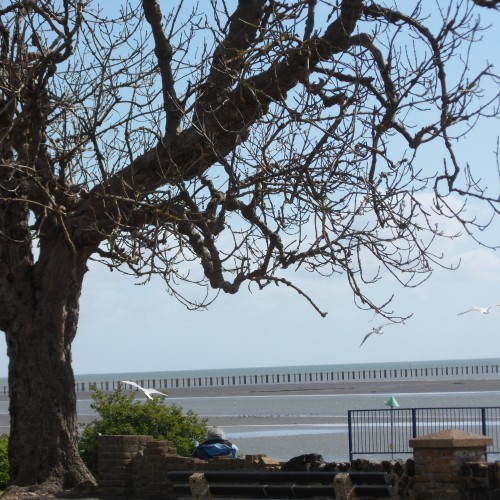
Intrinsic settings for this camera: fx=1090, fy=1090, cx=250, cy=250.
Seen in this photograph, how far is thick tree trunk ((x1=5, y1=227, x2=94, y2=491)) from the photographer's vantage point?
16.3 m

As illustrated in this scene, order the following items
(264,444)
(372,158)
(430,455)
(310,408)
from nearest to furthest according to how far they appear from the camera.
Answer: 1. (430,455)
2. (372,158)
3. (264,444)
4. (310,408)

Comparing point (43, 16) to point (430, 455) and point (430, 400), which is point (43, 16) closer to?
point (430, 455)

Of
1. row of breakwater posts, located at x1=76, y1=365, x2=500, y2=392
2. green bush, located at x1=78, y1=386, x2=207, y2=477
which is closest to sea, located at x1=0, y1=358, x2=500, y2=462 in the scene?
green bush, located at x1=78, y1=386, x2=207, y2=477

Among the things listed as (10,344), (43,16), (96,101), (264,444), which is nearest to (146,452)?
(10,344)

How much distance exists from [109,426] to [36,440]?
8.42ft

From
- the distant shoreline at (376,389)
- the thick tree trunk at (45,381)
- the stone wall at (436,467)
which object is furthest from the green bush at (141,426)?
the distant shoreline at (376,389)

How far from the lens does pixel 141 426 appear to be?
18.7 metres

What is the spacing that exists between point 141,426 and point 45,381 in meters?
2.82

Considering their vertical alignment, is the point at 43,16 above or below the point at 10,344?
above

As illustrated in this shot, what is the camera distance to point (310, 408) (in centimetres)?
6688

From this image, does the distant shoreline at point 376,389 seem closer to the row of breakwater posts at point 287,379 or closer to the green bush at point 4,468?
the row of breakwater posts at point 287,379

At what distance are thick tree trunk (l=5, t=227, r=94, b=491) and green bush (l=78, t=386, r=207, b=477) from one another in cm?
186

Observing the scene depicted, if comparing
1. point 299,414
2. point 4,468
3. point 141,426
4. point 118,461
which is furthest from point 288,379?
point 118,461

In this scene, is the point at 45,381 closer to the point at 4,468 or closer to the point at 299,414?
the point at 4,468
